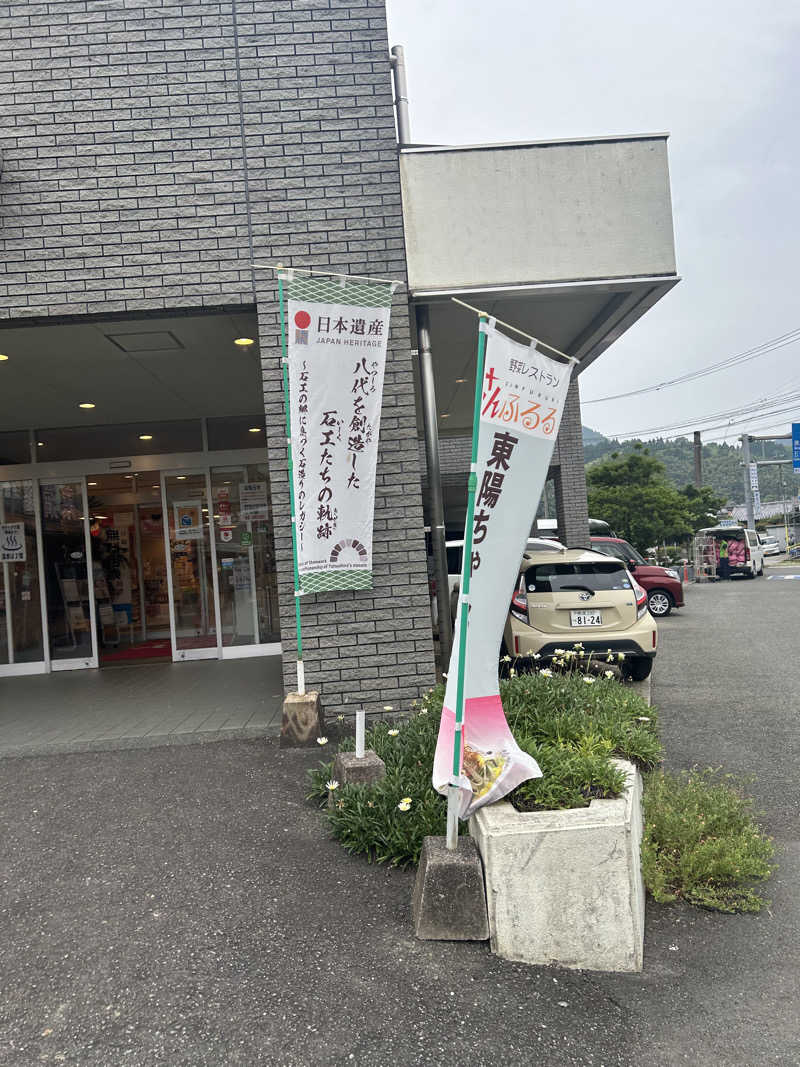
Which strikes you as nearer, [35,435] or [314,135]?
[314,135]

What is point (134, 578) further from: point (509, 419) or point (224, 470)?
point (509, 419)

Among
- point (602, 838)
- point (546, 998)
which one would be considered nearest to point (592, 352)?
point (602, 838)

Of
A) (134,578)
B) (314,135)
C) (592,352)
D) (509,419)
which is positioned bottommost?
(134,578)

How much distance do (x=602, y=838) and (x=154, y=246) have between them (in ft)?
17.8

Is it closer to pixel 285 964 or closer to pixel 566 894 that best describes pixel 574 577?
pixel 566 894

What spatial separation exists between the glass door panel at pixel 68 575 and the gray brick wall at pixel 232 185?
5.40 metres

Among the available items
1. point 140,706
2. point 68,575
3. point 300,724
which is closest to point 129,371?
point 140,706

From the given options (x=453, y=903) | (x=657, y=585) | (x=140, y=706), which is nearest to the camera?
(x=453, y=903)

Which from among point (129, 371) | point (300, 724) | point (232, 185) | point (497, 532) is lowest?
point (300, 724)

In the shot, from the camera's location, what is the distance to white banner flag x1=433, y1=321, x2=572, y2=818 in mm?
3398

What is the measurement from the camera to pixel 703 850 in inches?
144

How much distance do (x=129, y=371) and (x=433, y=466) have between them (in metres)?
3.59

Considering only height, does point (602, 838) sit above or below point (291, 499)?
below

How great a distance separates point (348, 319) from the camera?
5980mm
